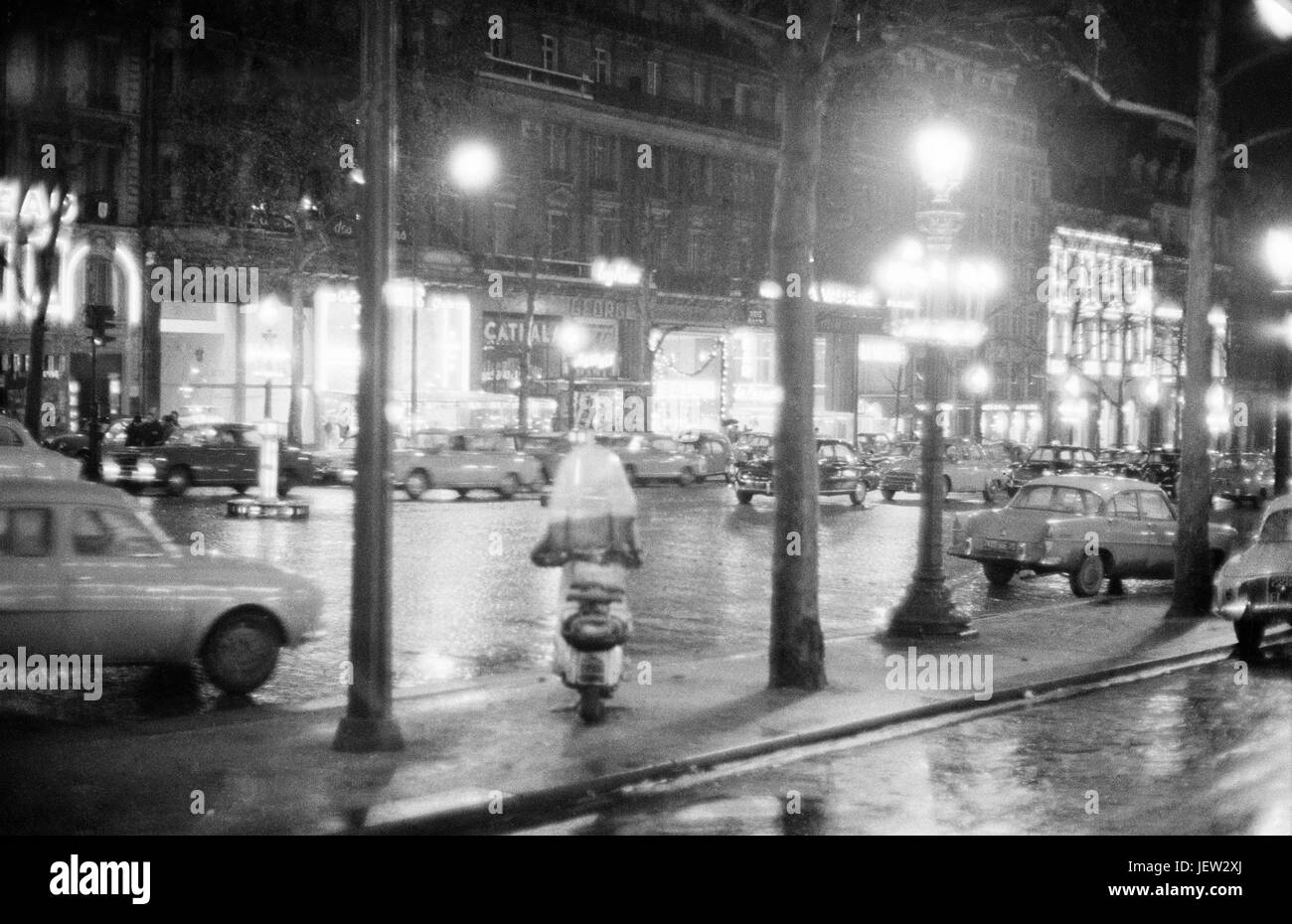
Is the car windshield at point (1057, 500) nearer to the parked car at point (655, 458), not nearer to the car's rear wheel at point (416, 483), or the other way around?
the car's rear wheel at point (416, 483)

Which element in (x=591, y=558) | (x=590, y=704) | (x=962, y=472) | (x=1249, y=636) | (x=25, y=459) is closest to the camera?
(x=591, y=558)

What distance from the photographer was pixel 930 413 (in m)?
15.2

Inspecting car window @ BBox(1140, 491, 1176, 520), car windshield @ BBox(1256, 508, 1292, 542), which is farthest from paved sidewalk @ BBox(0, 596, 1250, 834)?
car window @ BBox(1140, 491, 1176, 520)

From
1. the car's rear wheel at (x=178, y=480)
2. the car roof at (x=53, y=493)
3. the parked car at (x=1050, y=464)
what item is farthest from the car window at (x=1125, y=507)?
the parked car at (x=1050, y=464)

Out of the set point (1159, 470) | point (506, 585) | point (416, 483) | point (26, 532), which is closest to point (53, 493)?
point (26, 532)

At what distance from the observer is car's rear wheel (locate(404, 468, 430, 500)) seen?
37469mm

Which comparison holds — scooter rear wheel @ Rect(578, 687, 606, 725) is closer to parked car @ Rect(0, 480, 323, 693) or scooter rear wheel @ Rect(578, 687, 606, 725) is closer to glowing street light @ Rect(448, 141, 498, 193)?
parked car @ Rect(0, 480, 323, 693)

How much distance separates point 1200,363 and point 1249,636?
3.77 metres

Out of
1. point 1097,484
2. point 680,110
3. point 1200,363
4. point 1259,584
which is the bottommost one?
point 1259,584

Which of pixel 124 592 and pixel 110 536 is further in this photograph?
pixel 110 536

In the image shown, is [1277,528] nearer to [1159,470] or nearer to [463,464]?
[463,464]
